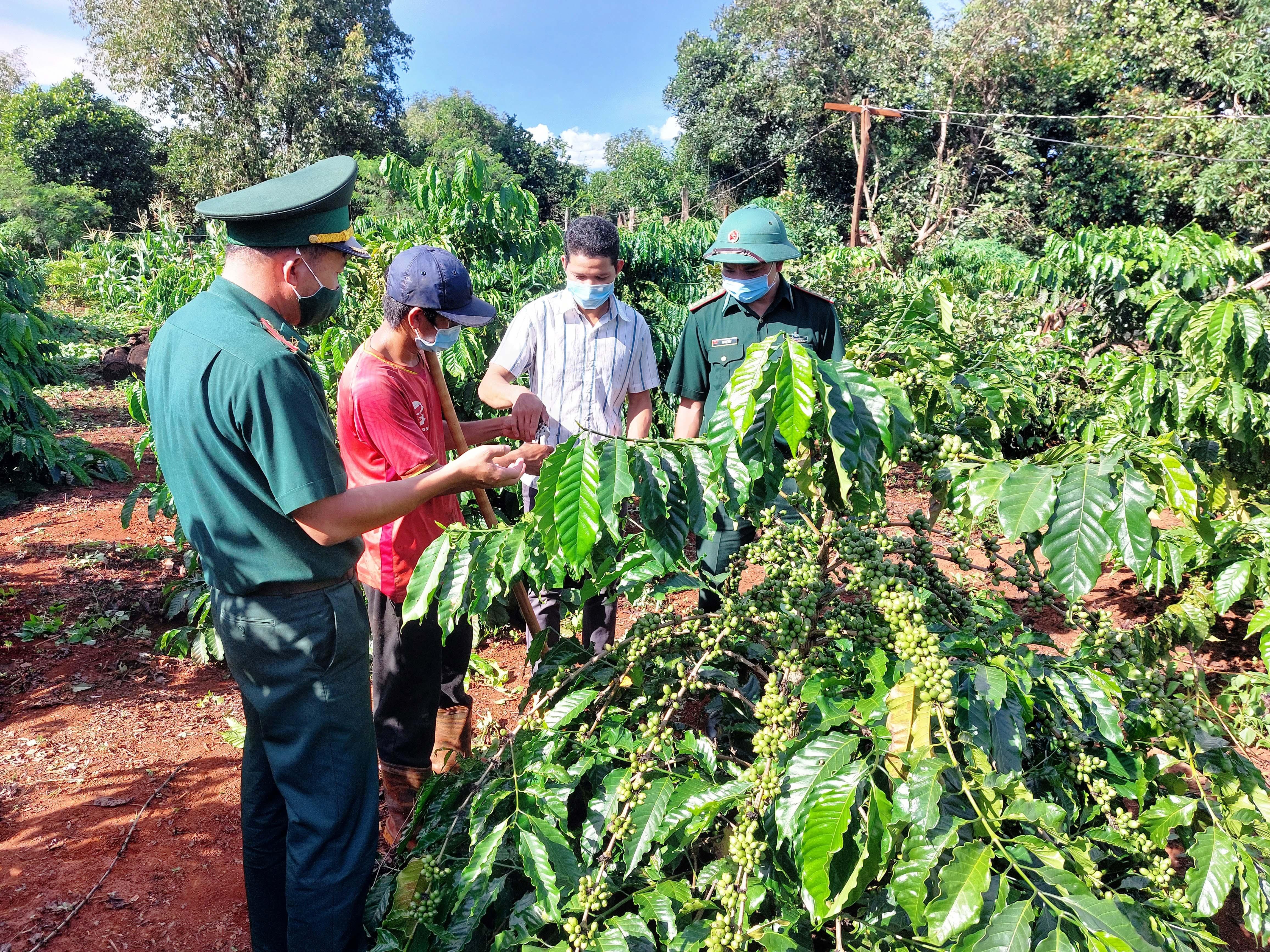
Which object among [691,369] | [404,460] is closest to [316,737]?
[404,460]

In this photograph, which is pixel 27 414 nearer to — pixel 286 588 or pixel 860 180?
pixel 286 588

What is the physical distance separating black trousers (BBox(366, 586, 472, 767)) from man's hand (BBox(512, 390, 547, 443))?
675 millimetres

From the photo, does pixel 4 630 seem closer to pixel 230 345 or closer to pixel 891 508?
pixel 230 345

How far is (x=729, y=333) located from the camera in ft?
10.4

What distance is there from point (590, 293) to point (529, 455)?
106 cm

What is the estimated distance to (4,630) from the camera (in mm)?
4234

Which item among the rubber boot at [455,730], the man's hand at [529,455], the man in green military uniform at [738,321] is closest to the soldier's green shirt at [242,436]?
the man's hand at [529,455]

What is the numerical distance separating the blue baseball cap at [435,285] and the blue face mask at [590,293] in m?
0.66

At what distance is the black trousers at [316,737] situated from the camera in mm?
1776

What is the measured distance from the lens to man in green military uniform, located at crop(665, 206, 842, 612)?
118 inches

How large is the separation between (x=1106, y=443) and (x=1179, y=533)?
1.68m

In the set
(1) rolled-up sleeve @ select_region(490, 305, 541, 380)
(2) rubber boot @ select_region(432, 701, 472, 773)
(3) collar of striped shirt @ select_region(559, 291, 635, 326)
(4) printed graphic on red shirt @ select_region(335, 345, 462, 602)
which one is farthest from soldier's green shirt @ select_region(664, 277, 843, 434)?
(2) rubber boot @ select_region(432, 701, 472, 773)

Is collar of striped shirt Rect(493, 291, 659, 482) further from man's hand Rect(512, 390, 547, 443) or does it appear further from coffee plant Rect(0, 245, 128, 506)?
coffee plant Rect(0, 245, 128, 506)

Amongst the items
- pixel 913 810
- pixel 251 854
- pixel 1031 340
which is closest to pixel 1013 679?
pixel 913 810
